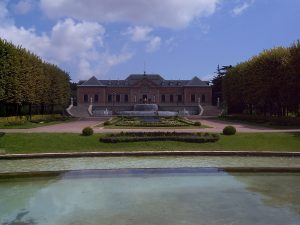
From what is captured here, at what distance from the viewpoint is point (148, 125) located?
35.2m

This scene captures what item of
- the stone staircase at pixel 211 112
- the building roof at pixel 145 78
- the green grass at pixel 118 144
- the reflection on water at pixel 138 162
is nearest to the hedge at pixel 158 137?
the green grass at pixel 118 144

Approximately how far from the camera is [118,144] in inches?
861

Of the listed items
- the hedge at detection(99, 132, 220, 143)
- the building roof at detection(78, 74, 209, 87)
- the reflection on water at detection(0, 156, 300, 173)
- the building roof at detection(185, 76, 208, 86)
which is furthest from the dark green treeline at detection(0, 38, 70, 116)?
the building roof at detection(185, 76, 208, 86)

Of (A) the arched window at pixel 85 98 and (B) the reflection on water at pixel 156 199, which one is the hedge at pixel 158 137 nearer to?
(B) the reflection on water at pixel 156 199

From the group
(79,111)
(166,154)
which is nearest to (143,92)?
(79,111)

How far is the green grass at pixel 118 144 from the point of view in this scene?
2094 cm

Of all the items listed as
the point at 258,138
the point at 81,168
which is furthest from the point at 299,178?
the point at 258,138

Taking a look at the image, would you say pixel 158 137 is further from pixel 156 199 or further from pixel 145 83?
pixel 145 83

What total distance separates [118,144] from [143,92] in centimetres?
8232

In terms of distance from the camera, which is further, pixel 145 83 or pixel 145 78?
pixel 145 83

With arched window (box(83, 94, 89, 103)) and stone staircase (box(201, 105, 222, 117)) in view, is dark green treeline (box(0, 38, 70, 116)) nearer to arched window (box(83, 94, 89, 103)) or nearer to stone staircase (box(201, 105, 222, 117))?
stone staircase (box(201, 105, 222, 117))

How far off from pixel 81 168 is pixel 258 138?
11740 millimetres

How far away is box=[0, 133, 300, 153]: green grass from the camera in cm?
2094

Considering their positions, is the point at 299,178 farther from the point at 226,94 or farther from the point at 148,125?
Result: the point at 226,94
